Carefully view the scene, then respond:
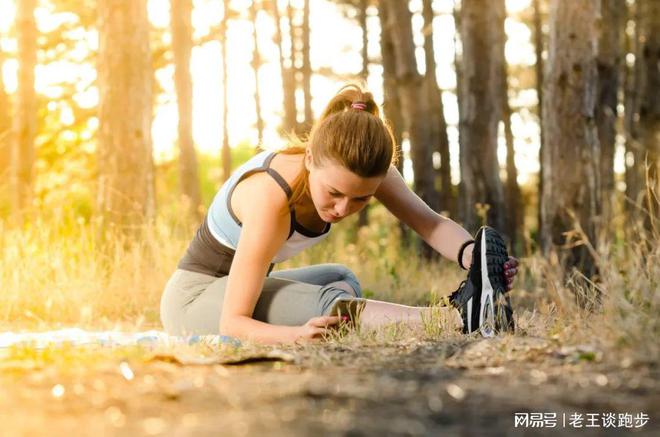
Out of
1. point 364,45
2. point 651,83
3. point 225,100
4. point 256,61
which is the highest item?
point 364,45

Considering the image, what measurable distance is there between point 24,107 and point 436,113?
290 inches

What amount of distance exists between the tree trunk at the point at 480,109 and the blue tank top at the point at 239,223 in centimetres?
654

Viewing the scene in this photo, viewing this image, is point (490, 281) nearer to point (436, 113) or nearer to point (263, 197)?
point (263, 197)

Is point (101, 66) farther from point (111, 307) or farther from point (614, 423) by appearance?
point (614, 423)

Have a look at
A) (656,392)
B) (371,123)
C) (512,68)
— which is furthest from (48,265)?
(512,68)

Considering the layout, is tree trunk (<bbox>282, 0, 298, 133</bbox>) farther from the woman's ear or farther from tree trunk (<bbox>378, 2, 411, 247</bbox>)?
the woman's ear

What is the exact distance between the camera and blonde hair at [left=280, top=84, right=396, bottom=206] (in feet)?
14.2

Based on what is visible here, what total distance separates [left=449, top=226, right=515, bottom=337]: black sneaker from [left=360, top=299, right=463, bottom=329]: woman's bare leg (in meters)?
0.09

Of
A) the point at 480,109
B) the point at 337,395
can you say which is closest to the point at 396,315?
the point at 337,395

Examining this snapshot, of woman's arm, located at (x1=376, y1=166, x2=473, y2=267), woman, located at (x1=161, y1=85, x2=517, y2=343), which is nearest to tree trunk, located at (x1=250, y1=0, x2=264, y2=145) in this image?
woman, located at (x1=161, y1=85, x2=517, y2=343)

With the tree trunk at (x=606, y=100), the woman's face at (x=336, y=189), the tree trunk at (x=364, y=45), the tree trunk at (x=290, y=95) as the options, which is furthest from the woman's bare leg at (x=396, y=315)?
the tree trunk at (x=364, y=45)

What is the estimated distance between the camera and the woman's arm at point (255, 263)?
4.49 m

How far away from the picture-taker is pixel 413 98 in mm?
12938

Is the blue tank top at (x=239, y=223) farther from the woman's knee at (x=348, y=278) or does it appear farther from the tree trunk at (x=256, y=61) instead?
the tree trunk at (x=256, y=61)
